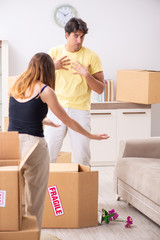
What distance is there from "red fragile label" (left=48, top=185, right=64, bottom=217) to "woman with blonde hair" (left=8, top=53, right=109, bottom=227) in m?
0.67

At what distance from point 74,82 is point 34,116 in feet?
3.93

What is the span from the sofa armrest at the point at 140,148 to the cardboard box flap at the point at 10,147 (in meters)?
1.65

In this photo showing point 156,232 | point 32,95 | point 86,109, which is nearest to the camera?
point 32,95

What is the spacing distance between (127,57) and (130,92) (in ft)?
2.40

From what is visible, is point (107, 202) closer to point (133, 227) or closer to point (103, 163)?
point (133, 227)

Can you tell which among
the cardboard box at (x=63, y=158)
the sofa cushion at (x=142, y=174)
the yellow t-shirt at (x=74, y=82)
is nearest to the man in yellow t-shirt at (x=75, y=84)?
the yellow t-shirt at (x=74, y=82)

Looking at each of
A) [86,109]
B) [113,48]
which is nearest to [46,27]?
[113,48]

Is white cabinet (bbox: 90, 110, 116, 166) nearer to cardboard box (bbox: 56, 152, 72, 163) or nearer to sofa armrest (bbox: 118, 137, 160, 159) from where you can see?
cardboard box (bbox: 56, 152, 72, 163)

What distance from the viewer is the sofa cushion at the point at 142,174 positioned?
10.7 feet

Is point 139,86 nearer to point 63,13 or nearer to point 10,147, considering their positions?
point 63,13

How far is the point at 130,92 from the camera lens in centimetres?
559

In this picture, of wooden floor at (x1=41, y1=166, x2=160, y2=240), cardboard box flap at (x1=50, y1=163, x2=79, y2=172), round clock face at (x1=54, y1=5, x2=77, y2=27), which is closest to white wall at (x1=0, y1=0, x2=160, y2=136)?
round clock face at (x1=54, y1=5, x2=77, y2=27)

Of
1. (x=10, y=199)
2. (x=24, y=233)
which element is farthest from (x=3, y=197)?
(x=24, y=233)

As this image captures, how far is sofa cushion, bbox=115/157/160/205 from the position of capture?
10.7 feet
